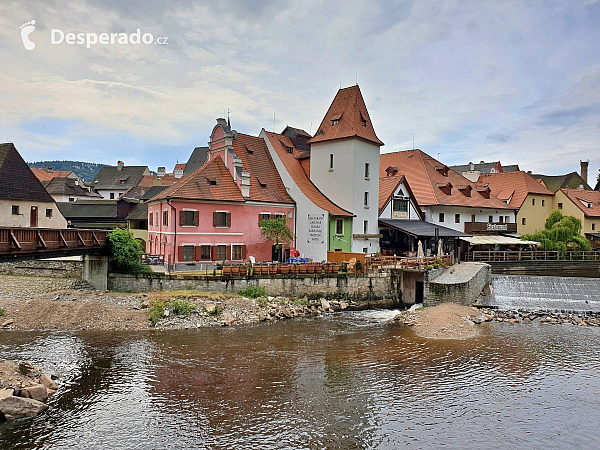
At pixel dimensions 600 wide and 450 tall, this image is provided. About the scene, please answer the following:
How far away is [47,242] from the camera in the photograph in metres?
23.9

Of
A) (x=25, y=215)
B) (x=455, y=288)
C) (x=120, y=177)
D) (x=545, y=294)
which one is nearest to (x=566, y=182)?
(x=545, y=294)

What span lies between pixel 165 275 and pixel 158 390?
44.5 feet

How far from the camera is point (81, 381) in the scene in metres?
15.8

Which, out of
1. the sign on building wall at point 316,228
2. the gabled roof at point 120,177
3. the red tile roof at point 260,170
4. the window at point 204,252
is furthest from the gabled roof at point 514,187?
the gabled roof at point 120,177

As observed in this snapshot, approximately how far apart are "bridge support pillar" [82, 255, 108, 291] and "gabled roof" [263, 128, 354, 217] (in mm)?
16467

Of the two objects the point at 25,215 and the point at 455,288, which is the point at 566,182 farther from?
the point at 25,215

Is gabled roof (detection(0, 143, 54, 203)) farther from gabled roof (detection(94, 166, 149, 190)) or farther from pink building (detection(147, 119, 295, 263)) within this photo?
gabled roof (detection(94, 166, 149, 190))

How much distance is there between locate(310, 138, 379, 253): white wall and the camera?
127 feet

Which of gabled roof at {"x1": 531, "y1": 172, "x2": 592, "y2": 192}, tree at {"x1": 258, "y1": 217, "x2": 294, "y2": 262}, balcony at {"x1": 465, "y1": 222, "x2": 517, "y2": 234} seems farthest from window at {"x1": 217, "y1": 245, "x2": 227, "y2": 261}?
gabled roof at {"x1": 531, "y1": 172, "x2": 592, "y2": 192}

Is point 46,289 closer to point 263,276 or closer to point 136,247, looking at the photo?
point 136,247

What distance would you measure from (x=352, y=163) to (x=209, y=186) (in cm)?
1265

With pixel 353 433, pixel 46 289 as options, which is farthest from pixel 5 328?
pixel 353 433

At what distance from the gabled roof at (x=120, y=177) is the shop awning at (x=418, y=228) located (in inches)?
2320

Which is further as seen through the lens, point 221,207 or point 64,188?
point 64,188
